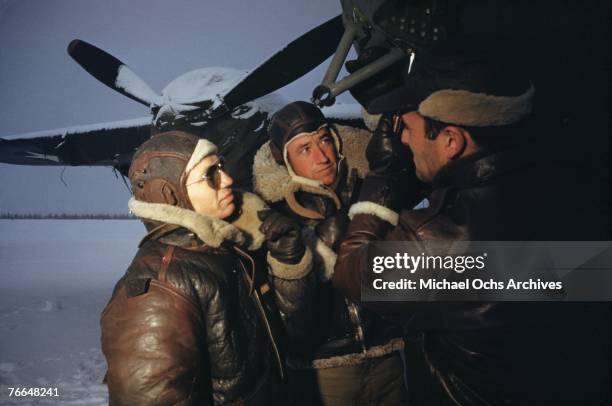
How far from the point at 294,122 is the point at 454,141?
46.4 inches

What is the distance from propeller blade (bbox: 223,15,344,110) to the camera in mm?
4453

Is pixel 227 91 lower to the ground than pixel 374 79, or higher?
higher

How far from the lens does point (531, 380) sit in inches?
52.7

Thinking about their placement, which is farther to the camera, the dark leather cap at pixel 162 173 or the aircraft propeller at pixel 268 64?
the aircraft propeller at pixel 268 64

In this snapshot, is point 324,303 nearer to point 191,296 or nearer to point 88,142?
point 191,296

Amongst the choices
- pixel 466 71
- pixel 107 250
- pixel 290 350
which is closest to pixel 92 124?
pixel 107 250

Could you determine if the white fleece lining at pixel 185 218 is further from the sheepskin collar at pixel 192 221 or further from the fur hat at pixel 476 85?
the fur hat at pixel 476 85

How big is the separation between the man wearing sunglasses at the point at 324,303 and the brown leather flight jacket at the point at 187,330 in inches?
15.7

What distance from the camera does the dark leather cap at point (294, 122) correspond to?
2.34 m

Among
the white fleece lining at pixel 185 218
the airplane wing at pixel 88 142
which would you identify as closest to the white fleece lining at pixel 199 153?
the white fleece lining at pixel 185 218

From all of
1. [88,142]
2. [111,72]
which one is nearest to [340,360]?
[111,72]

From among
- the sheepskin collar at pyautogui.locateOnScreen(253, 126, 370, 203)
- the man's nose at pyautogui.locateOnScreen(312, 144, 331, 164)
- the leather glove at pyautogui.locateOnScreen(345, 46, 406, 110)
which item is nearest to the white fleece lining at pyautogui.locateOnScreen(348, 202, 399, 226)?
the sheepskin collar at pyautogui.locateOnScreen(253, 126, 370, 203)

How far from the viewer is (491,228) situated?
129cm

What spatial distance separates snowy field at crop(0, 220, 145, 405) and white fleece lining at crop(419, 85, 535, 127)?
141 inches
